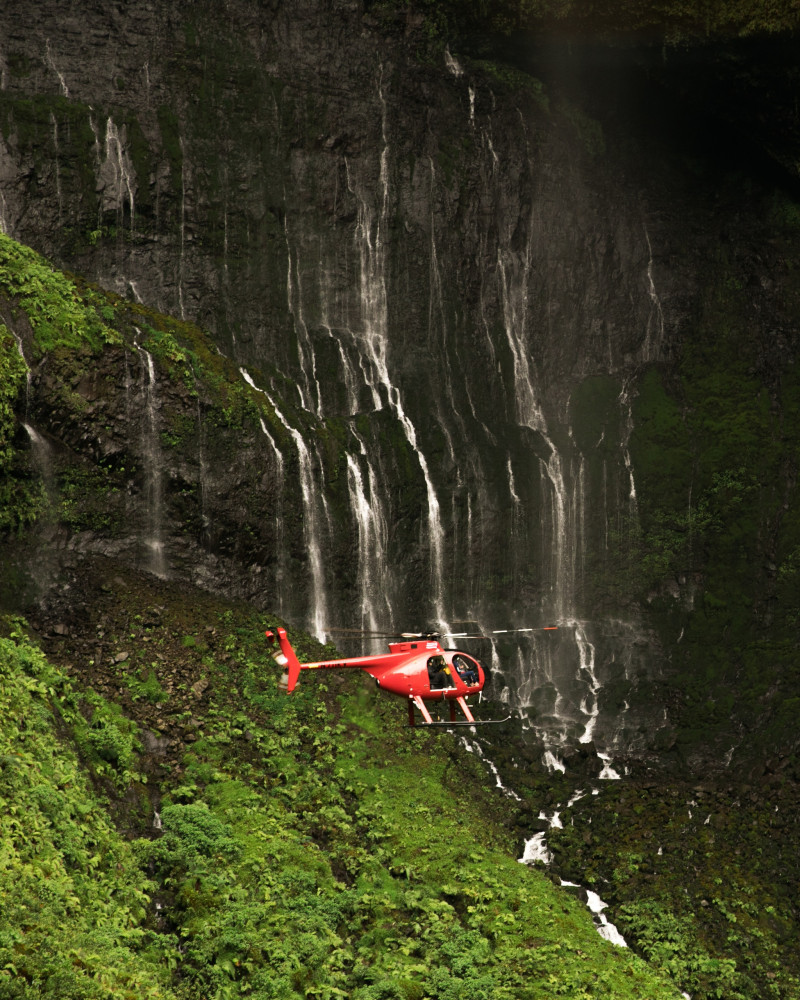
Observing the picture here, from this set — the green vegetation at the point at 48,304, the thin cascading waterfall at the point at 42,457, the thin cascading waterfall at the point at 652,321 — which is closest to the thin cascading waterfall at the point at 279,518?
the green vegetation at the point at 48,304

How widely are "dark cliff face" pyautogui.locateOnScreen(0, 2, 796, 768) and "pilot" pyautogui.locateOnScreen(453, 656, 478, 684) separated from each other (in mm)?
9875

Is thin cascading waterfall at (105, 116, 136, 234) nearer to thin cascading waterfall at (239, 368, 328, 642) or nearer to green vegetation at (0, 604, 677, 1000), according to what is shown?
thin cascading waterfall at (239, 368, 328, 642)

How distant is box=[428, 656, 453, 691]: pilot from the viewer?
76.0ft

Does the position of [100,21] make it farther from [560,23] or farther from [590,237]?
[590,237]

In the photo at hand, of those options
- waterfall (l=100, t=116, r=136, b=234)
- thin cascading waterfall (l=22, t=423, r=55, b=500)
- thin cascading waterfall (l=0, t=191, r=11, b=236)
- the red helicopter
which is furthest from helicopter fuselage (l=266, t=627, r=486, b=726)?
waterfall (l=100, t=116, r=136, b=234)

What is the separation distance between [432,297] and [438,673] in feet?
68.2

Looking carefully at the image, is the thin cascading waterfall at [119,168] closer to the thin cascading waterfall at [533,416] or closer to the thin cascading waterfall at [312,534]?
the thin cascading waterfall at [312,534]

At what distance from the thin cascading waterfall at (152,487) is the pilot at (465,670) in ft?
33.6

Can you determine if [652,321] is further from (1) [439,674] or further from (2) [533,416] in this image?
(1) [439,674]

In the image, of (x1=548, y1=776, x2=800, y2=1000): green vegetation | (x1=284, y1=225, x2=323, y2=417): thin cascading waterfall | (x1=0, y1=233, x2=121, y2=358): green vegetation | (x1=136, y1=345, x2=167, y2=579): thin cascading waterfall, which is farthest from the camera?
(x1=284, y1=225, x2=323, y2=417): thin cascading waterfall

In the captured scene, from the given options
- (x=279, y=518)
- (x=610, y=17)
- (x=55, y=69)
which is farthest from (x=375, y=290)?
(x=55, y=69)

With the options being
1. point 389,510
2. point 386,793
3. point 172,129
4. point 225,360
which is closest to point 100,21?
point 172,129

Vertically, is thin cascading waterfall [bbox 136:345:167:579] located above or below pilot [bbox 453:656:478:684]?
above

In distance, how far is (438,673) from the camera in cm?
2322
